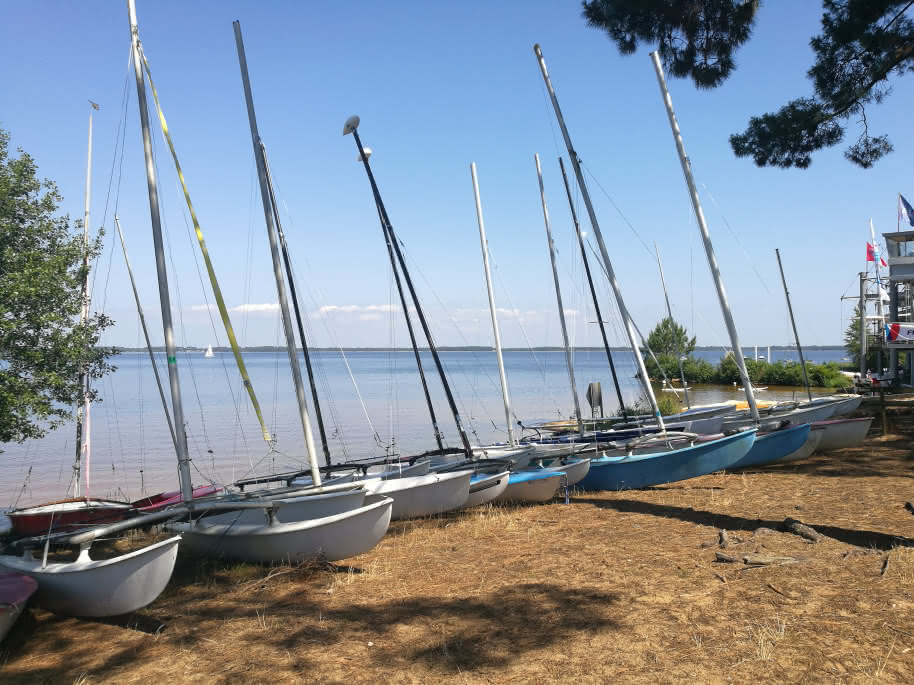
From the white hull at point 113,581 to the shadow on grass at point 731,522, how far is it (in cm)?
724

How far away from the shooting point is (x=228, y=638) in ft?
Result: 21.0

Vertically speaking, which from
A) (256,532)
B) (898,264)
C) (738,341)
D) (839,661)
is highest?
(898,264)

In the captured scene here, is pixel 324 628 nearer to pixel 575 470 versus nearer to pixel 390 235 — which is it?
pixel 575 470

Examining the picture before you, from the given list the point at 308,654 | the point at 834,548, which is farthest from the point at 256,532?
the point at 834,548

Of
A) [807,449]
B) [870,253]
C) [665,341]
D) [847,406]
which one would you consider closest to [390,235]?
Result: [807,449]

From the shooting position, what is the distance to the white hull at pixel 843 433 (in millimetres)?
14773

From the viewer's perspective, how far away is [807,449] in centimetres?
1462

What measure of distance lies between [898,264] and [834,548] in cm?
2530

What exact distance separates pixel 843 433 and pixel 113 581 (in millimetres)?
14871

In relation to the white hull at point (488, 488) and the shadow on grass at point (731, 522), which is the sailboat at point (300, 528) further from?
the shadow on grass at point (731, 522)

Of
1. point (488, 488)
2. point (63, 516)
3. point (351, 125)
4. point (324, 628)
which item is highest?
point (351, 125)

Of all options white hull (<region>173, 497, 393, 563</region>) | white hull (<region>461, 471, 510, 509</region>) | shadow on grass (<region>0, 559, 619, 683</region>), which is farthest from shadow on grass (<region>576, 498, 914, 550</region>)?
white hull (<region>173, 497, 393, 563</region>)

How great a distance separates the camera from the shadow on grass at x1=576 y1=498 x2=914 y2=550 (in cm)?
779

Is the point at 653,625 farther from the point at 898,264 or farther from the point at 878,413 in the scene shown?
the point at 898,264
